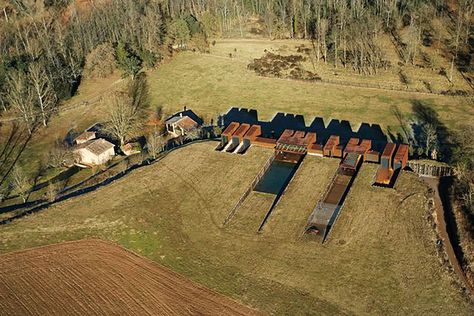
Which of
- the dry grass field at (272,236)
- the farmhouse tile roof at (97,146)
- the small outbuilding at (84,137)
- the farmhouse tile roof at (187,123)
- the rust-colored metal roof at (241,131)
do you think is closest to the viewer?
the dry grass field at (272,236)

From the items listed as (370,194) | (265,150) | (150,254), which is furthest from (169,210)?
(370,194)

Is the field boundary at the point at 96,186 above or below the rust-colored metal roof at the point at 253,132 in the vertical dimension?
below

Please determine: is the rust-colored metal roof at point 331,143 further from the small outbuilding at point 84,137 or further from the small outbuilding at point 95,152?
the small outbuilding at point 84,137

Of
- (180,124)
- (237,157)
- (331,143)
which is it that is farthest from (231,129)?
(331,143)

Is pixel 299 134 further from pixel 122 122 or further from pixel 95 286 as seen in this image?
pixel 95 286

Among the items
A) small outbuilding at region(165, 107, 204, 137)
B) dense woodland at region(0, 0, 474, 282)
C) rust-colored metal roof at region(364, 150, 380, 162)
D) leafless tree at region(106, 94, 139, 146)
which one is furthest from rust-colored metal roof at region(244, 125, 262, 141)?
dense woodland at region(0, 0, 474, 282)

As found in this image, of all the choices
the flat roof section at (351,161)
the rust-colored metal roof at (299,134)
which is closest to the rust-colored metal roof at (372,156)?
the flat roof section at (351,161)
